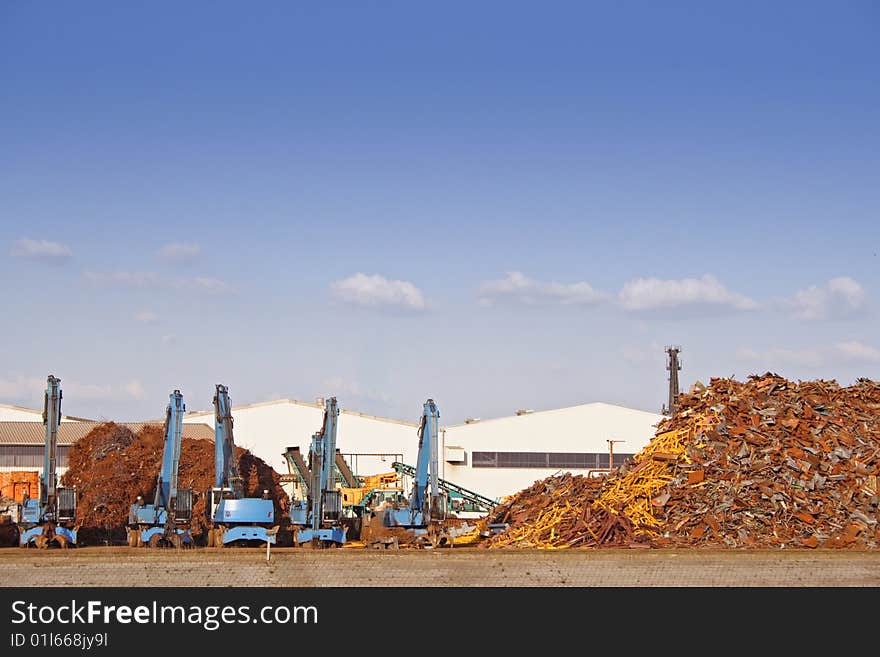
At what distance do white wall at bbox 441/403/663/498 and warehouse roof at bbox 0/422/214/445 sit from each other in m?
13.1

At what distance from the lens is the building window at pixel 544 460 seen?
5422 centimetres

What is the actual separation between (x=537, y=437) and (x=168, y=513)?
2524cm

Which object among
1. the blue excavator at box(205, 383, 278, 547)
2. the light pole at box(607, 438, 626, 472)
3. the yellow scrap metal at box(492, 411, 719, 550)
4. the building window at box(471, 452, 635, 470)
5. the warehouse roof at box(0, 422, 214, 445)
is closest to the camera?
the yellow scrap metal at box(492, 411, 719, 550)

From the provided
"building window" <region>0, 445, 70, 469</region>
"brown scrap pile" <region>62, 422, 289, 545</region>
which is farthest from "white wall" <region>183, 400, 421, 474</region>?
"brown scrap pile" <region>62, 422, 289, 545</region>

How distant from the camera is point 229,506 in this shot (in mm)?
33031

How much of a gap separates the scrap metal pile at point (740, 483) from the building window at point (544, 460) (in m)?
17.6

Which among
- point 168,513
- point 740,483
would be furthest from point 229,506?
point 740,483

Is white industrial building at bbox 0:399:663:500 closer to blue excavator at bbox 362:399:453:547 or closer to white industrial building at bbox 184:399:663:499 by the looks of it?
white industrial building at bbox 184:399:663:499

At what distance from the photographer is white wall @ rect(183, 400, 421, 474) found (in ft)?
177

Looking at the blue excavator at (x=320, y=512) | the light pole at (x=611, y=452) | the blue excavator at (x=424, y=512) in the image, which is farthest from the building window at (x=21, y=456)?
the light pole at (x=611, y=452)

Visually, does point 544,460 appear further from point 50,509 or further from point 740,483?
point 50,509

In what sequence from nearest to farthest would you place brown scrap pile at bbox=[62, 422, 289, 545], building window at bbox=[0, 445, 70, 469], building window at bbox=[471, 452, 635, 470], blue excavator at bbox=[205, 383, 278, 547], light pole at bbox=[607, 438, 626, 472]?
1. blue excavator at bbox=[205, 383, 278, 547]
2. brown scrap pile at bbox=[62, 422, 289, 545]
3. light pole at bbox=[607, 438, 626, 472]
4. building window at bbox=[0, 445, 70, 469]
5. building window at bbox=[471, 452, 635, 470]
